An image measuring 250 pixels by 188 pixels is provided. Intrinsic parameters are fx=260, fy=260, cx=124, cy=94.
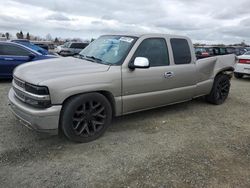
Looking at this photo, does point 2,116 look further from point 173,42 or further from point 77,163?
point 173,42

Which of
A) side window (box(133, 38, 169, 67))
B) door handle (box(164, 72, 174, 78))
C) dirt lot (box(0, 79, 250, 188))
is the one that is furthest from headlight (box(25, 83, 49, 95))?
door handle (box(164, 72, 174, 78))

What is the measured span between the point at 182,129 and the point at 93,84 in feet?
6.60

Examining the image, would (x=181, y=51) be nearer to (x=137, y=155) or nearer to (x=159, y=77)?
(x=159, y=77)

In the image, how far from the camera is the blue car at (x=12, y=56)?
9.29 m

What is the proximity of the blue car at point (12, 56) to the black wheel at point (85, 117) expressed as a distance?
6.34m

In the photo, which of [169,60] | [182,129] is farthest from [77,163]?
[169,60]

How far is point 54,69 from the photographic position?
4.11m

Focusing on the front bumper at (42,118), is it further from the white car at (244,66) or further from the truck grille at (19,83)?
the white car at (244,66)

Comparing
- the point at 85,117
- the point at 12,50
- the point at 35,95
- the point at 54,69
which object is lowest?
the point at 85,117

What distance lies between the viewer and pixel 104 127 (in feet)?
14.4

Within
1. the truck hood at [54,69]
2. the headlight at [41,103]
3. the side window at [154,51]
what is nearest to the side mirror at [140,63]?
the side window at [154,51]

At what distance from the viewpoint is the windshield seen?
183 inches

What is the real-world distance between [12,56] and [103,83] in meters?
6.53

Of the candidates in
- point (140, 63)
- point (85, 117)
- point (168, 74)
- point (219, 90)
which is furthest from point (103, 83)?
point (219, 90)
